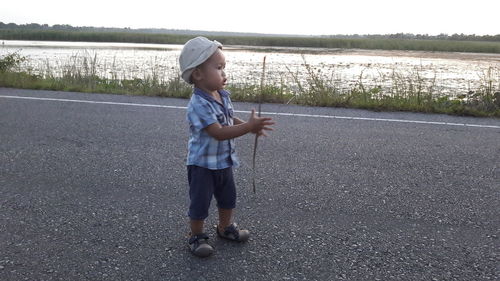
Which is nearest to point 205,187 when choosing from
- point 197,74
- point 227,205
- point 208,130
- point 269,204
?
point 227,205

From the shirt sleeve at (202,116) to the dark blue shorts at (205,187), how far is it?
0.85 feet

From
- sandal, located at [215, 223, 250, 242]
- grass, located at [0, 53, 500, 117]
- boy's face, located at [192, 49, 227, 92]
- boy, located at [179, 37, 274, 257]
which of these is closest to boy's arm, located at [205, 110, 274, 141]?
boy, located at [179, 37, 274, 257]

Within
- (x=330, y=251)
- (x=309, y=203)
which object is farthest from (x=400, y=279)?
(x=309, y=203)

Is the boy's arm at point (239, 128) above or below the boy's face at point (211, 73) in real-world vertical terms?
below

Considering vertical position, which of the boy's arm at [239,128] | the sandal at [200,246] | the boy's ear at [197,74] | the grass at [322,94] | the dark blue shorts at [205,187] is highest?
the boy's ear at [197,74]

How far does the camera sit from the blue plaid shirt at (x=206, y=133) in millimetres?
2305

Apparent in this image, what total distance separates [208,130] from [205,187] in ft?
1.13

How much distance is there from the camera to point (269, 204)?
3.24 meters

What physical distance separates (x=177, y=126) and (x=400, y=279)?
3909 millimetres

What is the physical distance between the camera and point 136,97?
8180 mm

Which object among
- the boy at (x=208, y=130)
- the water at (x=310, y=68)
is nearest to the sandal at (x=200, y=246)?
the boy at (x=208, y=130)

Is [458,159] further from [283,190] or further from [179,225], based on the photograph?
[179,225]

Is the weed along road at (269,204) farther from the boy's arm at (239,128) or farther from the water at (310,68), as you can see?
the water at (310,68)

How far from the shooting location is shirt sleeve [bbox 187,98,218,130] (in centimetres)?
229
